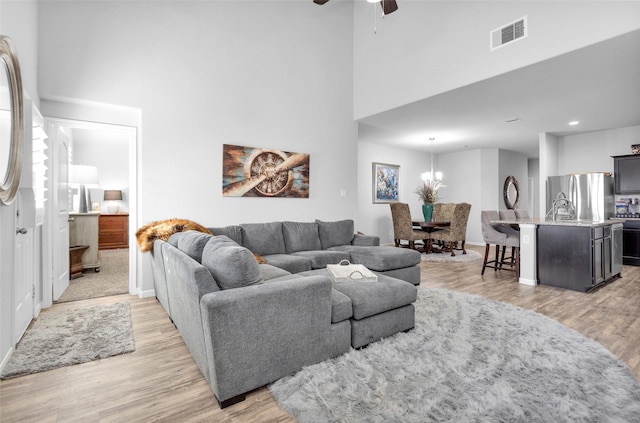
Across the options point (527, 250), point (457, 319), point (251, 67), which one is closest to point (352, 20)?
point (251, 67)

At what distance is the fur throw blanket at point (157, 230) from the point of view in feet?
11.0

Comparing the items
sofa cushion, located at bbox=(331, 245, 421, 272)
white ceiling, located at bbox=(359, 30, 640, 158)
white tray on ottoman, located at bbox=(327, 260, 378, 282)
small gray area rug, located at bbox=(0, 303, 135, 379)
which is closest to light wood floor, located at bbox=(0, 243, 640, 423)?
small gray area rug, located at bbox=(0, 303, 135, 379)

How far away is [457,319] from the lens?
9.13 feet

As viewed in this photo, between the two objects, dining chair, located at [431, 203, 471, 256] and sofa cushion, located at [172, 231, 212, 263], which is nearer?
sofa cushion, located at [172, 231, 212, 263]

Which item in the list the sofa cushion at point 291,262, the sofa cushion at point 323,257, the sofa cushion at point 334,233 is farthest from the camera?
the sofa cushion at point 334,233

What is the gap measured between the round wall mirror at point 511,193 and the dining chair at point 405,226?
3.31 m

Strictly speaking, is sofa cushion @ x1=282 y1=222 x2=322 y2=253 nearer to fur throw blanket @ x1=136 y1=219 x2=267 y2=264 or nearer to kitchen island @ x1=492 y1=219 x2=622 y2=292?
fur throw blanket @ x1=136 y1=219 x2=267 y2=264

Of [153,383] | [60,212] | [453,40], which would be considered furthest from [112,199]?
[453,40]

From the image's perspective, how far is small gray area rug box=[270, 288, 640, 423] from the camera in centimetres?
154

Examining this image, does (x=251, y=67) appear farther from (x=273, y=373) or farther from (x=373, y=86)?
(x=273, y=373)

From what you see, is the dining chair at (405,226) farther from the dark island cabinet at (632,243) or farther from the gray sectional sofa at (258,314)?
the gray sectional sofa at (258,314)

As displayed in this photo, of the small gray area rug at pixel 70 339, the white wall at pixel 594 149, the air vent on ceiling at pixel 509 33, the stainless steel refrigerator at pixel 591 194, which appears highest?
the air vent on ceiling at pixel 509 33

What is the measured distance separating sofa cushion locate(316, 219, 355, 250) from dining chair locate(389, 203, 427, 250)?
2420mm

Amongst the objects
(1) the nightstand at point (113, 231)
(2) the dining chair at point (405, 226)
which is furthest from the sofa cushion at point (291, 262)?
(1) the nightstand at point (113, 231)
